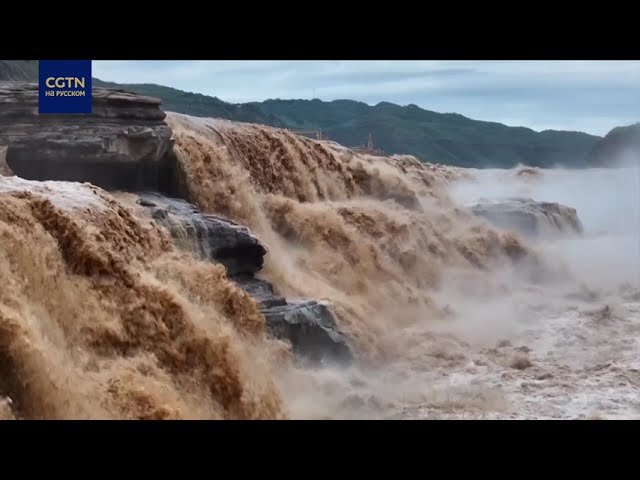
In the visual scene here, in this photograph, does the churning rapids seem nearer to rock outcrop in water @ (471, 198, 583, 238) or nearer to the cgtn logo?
rock outcrop in water @ (471, 198, 583, 238)

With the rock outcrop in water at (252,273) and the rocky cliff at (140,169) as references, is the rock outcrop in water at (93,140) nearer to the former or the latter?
the rocky cliff at (140,169)

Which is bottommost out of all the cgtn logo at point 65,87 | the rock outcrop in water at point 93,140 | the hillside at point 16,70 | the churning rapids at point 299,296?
the churning rapids at point 299,296

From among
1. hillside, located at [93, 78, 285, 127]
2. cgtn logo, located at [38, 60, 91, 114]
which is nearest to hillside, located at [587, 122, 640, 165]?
hillside, located at [93, 78, 285, 127]

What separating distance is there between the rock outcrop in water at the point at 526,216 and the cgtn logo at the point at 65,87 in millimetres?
9261

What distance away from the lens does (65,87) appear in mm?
7902

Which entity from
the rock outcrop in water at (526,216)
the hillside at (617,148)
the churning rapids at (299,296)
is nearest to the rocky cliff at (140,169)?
the churning rapids at (299,296)

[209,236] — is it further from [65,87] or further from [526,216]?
[526,216]

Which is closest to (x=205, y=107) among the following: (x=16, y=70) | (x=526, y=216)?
(x=16, y=70)

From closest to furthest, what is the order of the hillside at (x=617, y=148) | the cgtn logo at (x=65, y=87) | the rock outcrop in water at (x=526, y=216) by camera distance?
the cgtn logo at (x=65, y=87)
the rock outcrop in water at (x=526, y=216)
the hillside at (x=617, y=148)

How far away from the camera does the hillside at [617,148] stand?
150 ft

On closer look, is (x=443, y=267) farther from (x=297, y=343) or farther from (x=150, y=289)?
(x=150, y=289)

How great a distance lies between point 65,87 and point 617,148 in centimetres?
4424

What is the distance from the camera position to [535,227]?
1620 centimetres

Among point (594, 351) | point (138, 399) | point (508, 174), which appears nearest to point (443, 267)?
point (594, 351)
